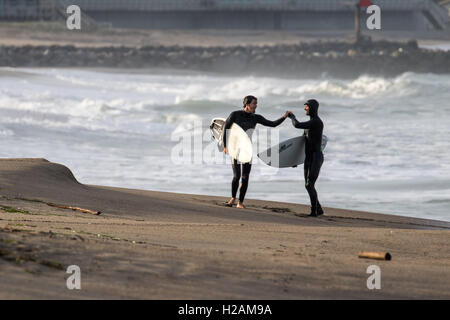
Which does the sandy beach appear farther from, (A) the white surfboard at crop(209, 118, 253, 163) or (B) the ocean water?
(B) the ocean water

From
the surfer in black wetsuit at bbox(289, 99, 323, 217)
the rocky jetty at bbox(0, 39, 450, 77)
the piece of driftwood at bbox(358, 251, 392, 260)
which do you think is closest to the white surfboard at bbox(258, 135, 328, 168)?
the surfer in black wetsuit at bbox(289, 99, 323, 217)

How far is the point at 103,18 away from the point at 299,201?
176 ft

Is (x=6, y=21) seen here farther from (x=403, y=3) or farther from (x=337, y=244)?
(x=337, y=244)

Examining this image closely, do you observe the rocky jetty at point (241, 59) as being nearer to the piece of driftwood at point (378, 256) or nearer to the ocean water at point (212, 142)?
the ocean water at point (212, 142)

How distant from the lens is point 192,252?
6.39 meters

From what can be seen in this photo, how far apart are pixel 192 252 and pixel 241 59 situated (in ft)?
168

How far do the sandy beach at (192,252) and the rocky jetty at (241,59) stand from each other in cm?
4605

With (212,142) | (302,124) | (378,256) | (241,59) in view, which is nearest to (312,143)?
(302,124)

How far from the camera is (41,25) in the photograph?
62.4m

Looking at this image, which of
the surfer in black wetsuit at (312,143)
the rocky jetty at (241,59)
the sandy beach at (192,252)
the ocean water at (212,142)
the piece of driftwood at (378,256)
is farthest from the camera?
the rocky jetty at (241,59)

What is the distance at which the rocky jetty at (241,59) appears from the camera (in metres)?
55.4

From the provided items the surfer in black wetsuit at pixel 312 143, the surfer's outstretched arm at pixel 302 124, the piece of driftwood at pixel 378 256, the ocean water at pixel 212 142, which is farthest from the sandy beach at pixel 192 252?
the ocean water at pixel 212 142
